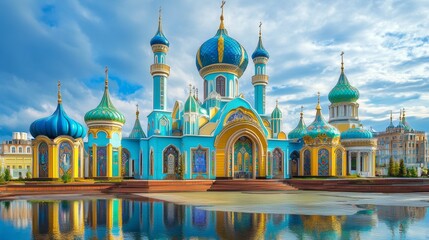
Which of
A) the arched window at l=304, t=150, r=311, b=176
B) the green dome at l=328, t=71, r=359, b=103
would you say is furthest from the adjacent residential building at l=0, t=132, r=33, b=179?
the green dome at l=328, t=71, r=359, b=103

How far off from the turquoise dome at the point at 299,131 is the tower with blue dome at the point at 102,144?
17.9m

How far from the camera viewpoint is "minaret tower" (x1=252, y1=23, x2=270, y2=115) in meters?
37.6

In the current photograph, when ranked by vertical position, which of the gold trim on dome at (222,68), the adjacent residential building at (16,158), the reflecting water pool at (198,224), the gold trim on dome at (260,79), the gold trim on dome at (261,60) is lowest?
the adjacent residential building at (16,158)

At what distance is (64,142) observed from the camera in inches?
1059

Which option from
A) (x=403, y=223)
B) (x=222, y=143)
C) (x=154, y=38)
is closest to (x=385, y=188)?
(x=222, y=143)

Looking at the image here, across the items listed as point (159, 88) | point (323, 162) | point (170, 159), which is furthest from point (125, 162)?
point (323, 162)

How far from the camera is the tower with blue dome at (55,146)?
26.4 meters

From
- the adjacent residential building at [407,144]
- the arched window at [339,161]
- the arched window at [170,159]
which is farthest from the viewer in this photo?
the adjacent residential building at [407,144]

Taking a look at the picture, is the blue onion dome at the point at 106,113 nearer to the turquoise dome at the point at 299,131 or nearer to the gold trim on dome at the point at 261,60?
the gold trim on dome at the point at 261,60

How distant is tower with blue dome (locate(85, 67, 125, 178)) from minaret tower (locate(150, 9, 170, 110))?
4060 mm

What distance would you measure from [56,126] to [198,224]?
781 inches

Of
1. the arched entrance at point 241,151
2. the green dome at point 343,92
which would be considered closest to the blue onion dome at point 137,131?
the arched entrance at point 241,151

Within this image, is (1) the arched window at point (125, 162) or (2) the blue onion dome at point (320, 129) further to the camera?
(2) the blue onion dome at point (320, 129)

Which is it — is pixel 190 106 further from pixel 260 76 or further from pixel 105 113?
pixel 260 76
